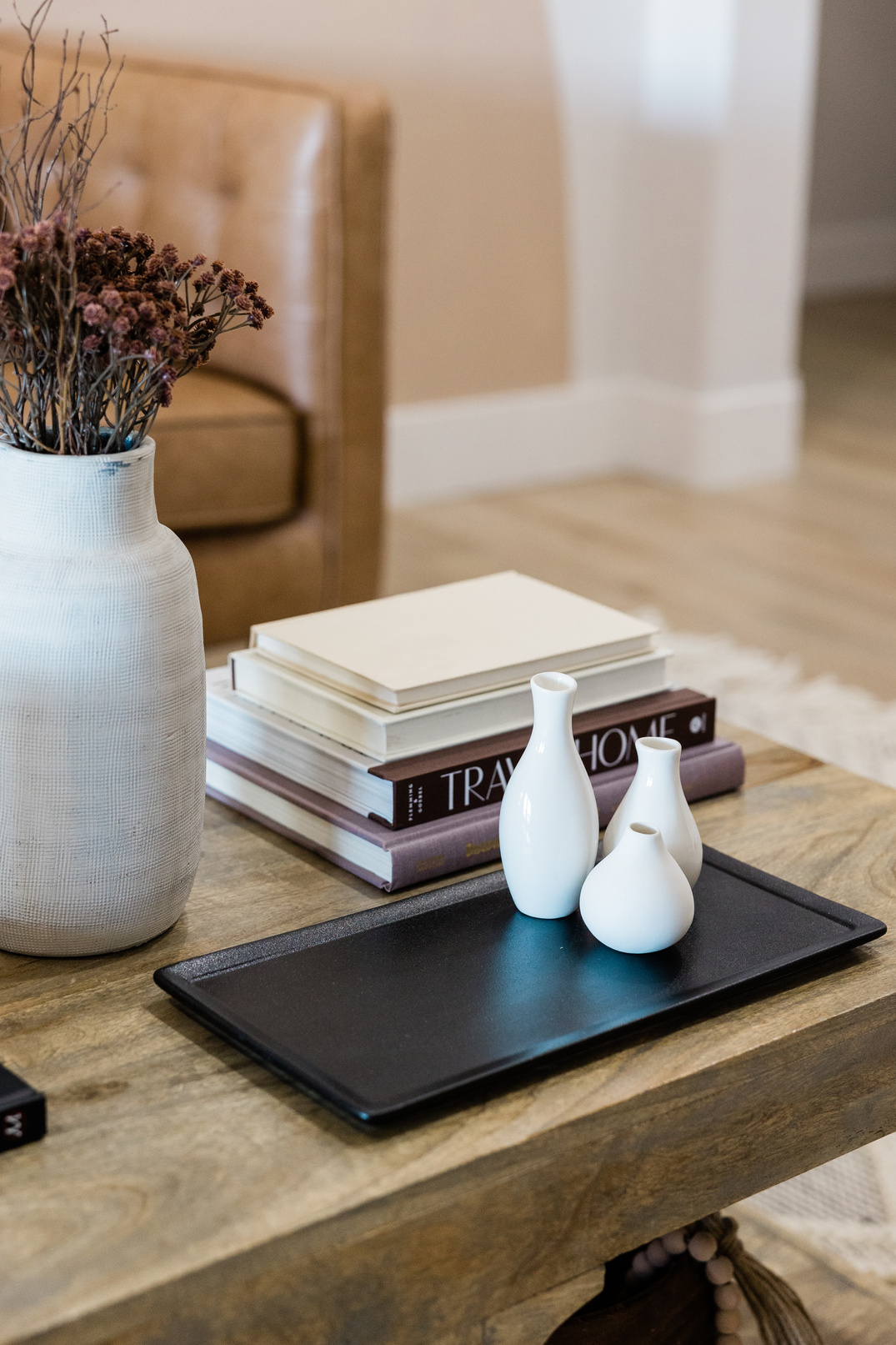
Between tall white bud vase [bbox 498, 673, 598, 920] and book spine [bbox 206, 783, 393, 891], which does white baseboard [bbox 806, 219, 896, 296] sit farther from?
tall white bud vase [bbox 498, 673, 598, 920]

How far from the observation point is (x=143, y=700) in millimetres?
745

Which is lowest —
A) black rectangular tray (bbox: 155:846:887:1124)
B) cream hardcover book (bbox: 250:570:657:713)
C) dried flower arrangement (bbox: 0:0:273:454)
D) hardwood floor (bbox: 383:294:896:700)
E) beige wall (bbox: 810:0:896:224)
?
hardwood floor (bbox: 383:294:896:700)

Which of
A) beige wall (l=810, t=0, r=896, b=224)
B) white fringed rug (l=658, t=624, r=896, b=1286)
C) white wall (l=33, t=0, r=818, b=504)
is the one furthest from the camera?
beige wall (l=810, t=0, r=896, b=224)

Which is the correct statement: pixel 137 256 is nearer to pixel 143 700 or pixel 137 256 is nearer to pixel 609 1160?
pixel 143 700

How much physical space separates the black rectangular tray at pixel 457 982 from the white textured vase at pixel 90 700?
0.22 ft

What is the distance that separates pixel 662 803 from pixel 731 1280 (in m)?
0.31

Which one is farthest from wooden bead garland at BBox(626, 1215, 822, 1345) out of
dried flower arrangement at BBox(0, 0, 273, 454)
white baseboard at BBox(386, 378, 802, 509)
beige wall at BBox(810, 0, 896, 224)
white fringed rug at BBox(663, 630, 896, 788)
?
beige wall at BBox(810, 0, 896, 224)

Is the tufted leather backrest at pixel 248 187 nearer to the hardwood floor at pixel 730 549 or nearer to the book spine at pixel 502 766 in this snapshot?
the hardwood floor at pixel 730 549

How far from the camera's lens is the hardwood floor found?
2.50 meters

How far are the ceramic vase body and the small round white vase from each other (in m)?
0.03

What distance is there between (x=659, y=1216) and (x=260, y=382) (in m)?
1.55

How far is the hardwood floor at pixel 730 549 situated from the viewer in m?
2.50

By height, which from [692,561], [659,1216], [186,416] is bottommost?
[692,561]

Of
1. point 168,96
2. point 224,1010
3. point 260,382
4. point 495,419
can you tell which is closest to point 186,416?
point 260,382
